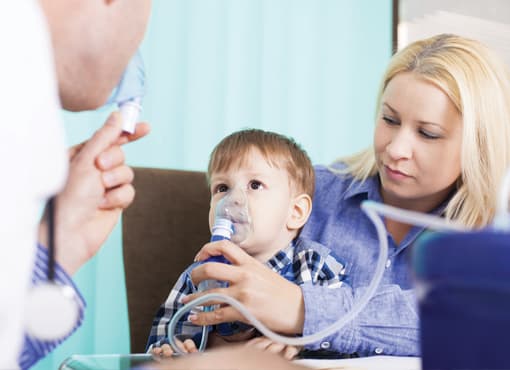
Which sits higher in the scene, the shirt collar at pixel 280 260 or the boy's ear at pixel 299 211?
the boy's ear at pixel 299 211

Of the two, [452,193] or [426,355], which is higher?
[426,355]

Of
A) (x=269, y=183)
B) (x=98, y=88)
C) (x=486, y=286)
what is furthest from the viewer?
(x=269, y=183)

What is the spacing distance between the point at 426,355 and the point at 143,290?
4.73 feet

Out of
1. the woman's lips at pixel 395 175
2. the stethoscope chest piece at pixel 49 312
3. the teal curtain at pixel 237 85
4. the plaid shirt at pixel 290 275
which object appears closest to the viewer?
the stethoscope chest piece at pixel 49 312

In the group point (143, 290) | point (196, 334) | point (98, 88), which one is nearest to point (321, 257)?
point (196, 334)

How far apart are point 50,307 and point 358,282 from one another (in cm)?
101

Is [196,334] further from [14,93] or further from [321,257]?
[14,93]

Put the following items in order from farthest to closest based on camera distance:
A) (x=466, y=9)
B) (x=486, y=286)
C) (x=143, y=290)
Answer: (x=466, y=9), (x=143, y=290), (x=486, y=286)

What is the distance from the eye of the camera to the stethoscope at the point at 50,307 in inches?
25.0

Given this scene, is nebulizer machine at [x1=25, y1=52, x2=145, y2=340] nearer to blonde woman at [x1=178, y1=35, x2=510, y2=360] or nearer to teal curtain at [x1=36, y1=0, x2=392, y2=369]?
blonde woman at [x1=178, y1=35, x2=510, y2=360]

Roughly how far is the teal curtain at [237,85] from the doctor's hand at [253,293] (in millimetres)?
1296

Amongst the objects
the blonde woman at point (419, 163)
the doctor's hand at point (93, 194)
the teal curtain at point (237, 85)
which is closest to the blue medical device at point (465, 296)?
the doctor's hand at point (93, 194)

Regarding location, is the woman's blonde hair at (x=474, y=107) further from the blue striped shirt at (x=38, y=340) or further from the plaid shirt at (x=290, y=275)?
the blue striped shirt at (x=38, y=340)

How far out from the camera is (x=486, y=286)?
415 millimetres
